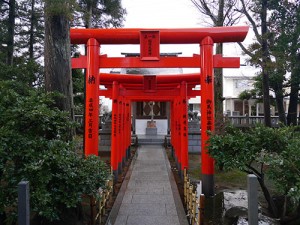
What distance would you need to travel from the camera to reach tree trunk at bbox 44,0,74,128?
607 centimetres

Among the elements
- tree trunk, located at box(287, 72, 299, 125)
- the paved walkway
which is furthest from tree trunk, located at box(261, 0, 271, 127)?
the paved walkway

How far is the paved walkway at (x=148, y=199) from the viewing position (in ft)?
21.5

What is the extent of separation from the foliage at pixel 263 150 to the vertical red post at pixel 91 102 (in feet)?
9.53

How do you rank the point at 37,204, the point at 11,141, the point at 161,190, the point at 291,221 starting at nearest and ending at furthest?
the point at 37,204 < the point at 11,141 < the point at 291,221 < the point at 161,190

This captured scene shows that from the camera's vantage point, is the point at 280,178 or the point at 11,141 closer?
the point at 11,141

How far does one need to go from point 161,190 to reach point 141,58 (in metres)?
3.85

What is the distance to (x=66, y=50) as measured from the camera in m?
6.32

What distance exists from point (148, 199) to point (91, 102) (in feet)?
9.52

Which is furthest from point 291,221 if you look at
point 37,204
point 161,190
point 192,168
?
point 192,168

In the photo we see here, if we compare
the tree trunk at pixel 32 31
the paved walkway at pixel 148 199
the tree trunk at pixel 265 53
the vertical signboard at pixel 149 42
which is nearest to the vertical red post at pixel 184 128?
the paved walkway at pixel 148 199

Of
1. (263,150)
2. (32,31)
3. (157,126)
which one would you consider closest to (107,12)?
(32,31)

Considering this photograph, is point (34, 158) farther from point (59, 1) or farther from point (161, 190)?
point (161, 190)

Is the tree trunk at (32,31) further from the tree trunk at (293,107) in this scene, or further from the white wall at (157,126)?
the tree trunk at (293,107)

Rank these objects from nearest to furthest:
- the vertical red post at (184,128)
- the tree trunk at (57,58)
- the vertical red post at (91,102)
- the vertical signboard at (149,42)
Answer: the tree trunk at (57,58) < the vertical red post at (91,102) < the vertical signboard at (149,42) < the vertical red post at (184,128)
